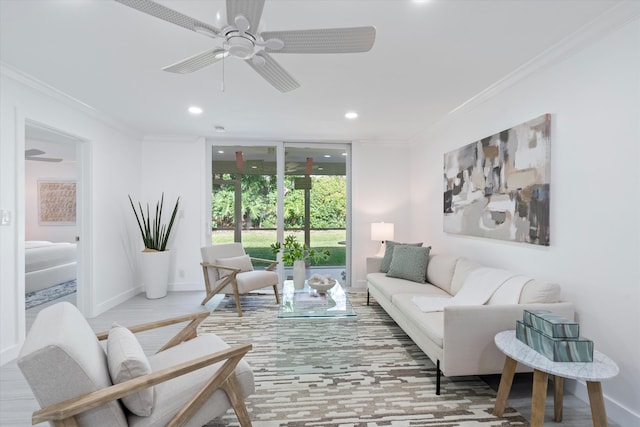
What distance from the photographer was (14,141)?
278 cm

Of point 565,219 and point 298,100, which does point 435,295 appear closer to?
point 565,219

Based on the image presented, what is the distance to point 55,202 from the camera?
6.85 m

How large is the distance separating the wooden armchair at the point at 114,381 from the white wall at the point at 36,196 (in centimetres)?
666

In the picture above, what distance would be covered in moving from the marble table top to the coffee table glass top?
49.7 inches

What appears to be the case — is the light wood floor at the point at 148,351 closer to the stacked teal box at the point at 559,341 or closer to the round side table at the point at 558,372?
the round side table at the point at 558,372

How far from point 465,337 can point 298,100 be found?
268 centimetres

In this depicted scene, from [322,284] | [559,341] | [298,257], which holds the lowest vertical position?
[322,284]

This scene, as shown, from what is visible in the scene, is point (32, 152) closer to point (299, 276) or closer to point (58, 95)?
point (58, 95)

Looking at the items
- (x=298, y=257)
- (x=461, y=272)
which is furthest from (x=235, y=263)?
(x=461, y=272)

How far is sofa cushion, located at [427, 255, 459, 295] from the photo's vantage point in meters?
3.39

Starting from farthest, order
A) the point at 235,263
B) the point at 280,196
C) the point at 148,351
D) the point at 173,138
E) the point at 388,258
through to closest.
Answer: the point at 280,196
the point at 173,138
the point at 235,263
the point at 388,258
the point at 148,351

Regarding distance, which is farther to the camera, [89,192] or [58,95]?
[89,192]

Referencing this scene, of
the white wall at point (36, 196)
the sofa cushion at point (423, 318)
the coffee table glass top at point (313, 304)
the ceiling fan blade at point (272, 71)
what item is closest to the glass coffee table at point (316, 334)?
the coffee table glass top at point (313, 304)

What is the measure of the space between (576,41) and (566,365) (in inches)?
81.1
